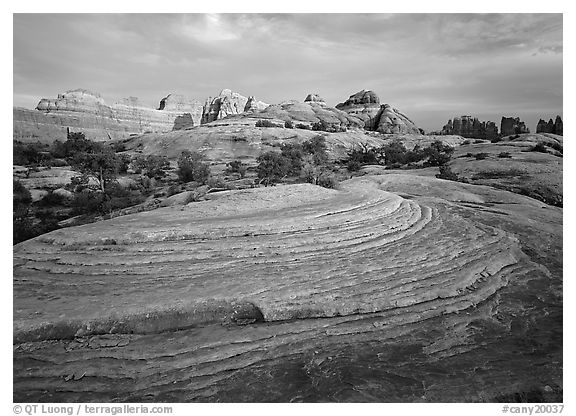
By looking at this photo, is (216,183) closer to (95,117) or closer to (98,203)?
(98,203)

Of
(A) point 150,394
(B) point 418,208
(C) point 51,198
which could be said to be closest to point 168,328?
(A) point 150,394

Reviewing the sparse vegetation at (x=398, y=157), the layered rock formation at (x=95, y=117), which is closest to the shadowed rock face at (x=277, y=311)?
the sparse vegetation at (x=398, y=157)

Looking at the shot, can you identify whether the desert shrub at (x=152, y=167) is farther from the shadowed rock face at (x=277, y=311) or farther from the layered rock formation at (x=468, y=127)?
the layered rock formation at (x=468, y=127)

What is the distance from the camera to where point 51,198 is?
884 inches

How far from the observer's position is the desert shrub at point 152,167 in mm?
33581

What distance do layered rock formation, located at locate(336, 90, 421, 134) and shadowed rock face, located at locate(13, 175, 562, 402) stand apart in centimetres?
7805

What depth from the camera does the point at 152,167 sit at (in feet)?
114

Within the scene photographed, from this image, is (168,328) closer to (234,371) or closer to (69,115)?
(234,371)

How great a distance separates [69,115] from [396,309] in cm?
9386

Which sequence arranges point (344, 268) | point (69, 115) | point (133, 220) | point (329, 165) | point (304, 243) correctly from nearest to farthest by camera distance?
point (344, 268) → point (304, 243) → point (133, 220) → point (329, 165) → point (69, 115)

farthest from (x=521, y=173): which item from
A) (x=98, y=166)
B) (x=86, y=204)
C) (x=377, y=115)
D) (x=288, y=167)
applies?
(x=377, y=115)

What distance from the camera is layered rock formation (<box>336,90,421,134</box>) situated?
3290 inches

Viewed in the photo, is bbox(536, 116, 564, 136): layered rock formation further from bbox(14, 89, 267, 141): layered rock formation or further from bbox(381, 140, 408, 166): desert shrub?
bbox(14, 89, 267, 141): layered rock formation

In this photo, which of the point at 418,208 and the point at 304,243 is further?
the point at 418,208
